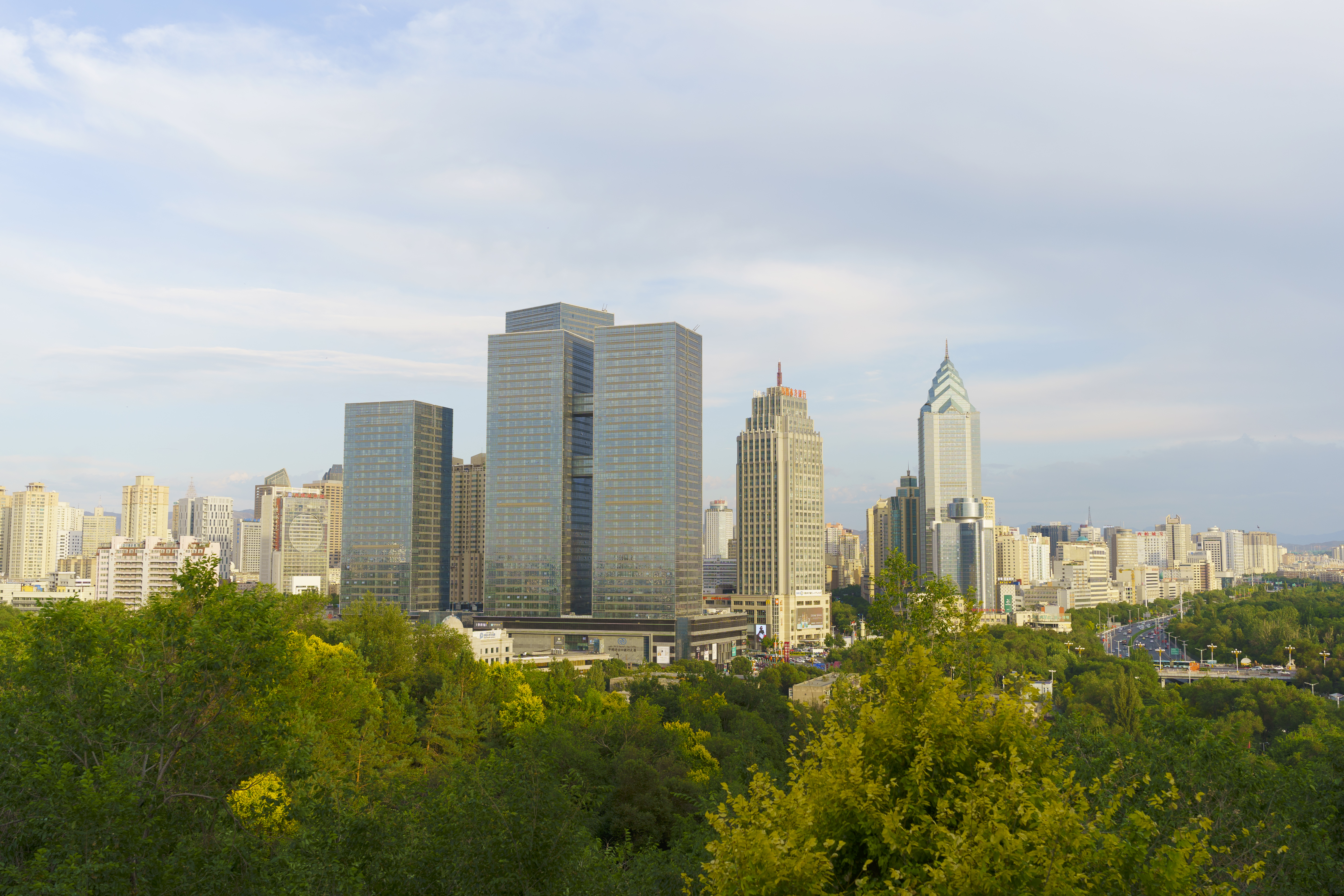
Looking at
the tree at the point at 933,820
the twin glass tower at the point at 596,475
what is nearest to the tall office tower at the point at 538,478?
the twin glass tower at the point at 596,475

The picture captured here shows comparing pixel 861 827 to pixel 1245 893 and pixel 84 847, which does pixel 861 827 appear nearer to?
pixel 1245 893

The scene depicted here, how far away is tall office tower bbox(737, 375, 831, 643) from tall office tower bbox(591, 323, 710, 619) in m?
45.7

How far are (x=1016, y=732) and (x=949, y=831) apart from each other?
2383 millimetres

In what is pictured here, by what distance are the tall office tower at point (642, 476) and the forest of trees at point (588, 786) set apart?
8648cm

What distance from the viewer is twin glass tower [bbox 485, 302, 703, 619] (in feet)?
449

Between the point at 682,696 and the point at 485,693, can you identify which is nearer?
the point at 485,693

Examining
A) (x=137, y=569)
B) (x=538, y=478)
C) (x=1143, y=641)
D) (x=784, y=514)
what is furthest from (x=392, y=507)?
(x=1143, y=641)

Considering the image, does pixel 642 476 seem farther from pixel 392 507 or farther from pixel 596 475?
pixel 392 507

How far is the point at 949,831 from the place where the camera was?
31.5ft

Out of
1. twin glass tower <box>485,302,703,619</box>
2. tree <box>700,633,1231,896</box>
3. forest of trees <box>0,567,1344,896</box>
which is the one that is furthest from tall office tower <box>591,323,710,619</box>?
tree <box>700,633,1231,896</box>

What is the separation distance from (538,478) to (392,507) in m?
28.8

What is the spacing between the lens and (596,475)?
13912 centimetres

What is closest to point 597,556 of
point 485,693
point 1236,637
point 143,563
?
point 485,693

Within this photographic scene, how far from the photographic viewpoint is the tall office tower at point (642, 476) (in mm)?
136250
